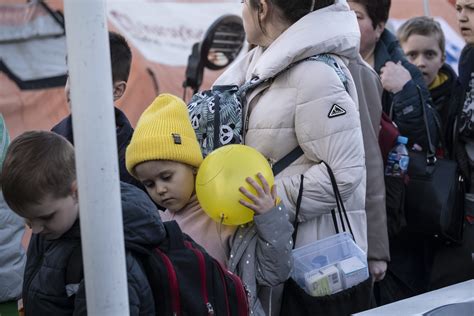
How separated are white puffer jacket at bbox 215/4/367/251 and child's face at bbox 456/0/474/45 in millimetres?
1098

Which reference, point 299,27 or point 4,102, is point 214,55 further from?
point 299,27

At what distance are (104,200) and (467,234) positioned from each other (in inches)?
103

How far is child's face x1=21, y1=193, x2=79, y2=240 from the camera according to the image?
225 centimetres

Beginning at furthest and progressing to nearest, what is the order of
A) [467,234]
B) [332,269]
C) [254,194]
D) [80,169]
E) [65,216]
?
[467,234]
[332,269]
[254,194]
[65,216]
[80,169]

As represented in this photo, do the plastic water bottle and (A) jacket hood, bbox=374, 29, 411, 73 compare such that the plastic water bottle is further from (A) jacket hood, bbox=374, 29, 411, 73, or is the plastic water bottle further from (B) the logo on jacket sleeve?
(B) the logo on jacket sleeve

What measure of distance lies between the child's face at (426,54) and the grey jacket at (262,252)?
7.40 ft

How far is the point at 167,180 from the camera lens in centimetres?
271

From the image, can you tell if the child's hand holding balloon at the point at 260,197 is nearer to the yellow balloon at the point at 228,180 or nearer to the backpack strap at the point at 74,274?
the yellow balloon at the point at 228,180

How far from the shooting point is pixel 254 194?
8.67 ft

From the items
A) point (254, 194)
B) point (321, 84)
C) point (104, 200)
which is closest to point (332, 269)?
point (254, 194)

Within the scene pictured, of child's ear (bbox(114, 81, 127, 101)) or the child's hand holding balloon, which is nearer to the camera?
the child's hand holding balloon

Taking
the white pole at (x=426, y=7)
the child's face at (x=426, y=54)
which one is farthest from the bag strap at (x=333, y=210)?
the white pole at (x=426, y=7)

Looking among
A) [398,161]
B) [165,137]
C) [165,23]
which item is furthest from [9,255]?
→ [165,23]

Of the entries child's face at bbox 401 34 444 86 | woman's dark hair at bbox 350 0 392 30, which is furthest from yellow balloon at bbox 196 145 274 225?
child's face at bbox 401 34 444 86
